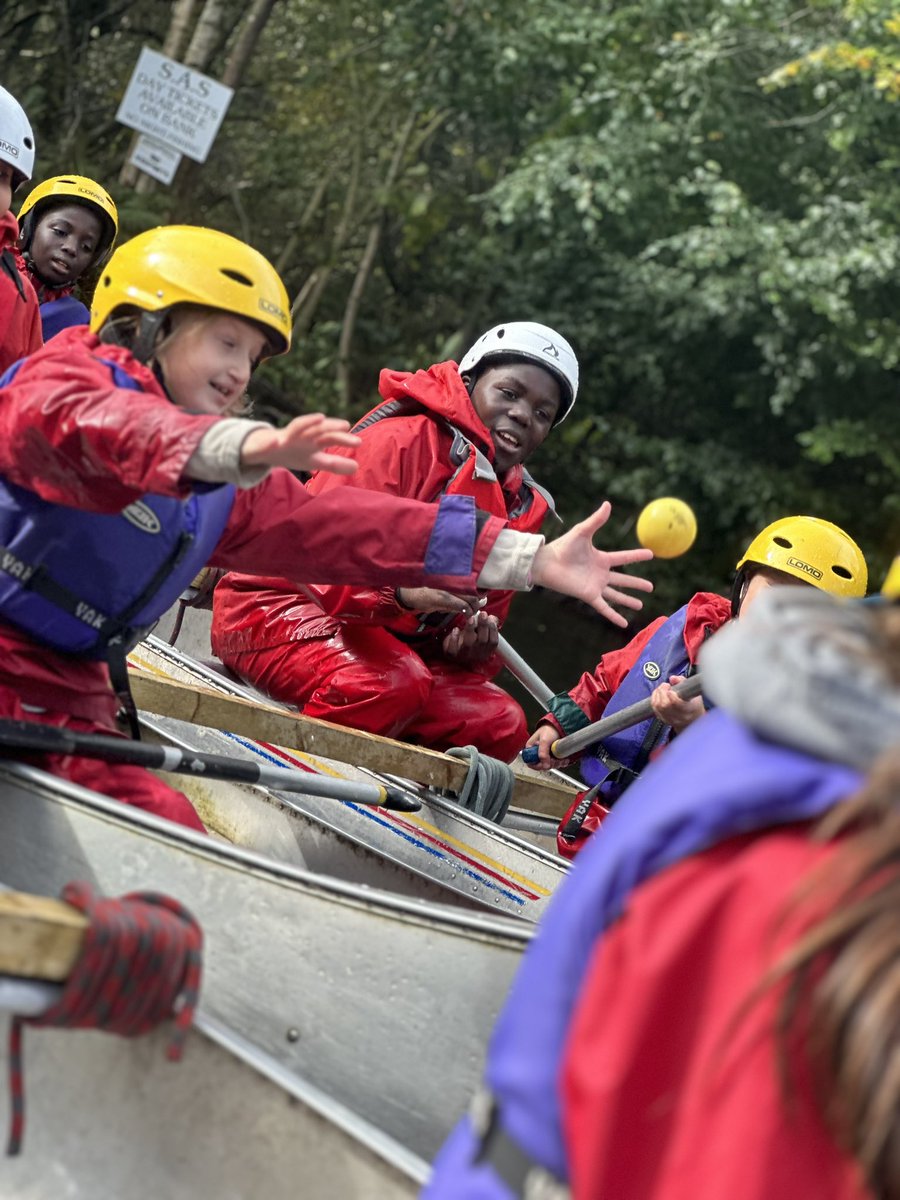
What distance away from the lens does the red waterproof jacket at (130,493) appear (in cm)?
276

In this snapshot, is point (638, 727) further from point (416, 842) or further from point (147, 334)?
point (147, 334)

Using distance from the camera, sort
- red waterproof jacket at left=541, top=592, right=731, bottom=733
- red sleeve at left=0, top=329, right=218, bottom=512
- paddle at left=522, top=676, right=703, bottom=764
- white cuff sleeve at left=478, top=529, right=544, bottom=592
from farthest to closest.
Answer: red waterproof jacket at left=541, top=592, right=731, bottom=733
paddle at left=522, top=676, right=703, bottom=764
white cuff sleeve at left=478, top=529, right=544, bottom=592
red sleeve at left=0, top=329, right=218, bottom=512

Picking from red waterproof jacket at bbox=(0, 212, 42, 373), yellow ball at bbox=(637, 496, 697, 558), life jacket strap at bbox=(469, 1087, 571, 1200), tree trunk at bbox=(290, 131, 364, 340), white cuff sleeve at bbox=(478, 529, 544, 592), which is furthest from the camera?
tree trunk at bbox=(290, 131, 364, 340)

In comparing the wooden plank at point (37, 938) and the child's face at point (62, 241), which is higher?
the child's face at point (62, 241)

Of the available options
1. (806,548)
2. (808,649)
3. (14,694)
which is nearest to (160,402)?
(14,694)

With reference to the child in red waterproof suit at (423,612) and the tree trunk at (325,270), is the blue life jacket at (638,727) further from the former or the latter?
the tree trunk at (325,270)

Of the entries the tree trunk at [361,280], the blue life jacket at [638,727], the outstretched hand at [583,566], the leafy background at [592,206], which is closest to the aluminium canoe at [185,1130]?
the outstretched hand at [583,566]

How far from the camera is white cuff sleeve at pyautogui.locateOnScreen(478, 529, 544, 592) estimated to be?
3.32 meters

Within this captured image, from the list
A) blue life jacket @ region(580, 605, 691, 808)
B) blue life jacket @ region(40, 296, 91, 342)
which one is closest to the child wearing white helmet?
blue life jacket @ region(40, 296, 91, 342)

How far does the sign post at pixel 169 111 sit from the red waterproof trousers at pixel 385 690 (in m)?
5.65

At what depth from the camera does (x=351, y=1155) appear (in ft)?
7.11

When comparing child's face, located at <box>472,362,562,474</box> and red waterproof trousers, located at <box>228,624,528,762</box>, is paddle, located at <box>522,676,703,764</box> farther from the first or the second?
child's face, located at <box>472,362,562,474</box>

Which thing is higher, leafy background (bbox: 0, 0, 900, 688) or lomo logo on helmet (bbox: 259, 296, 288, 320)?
leafy background (bbox: 0, 0, 900, 688)

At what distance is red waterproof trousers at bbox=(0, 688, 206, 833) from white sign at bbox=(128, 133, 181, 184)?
7.40 m
